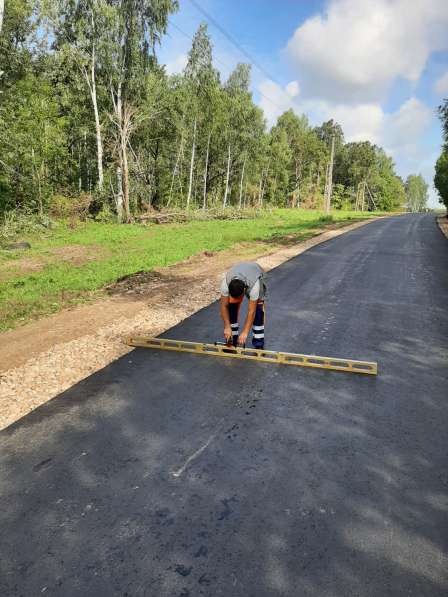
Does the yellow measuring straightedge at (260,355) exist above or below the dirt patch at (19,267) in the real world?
below

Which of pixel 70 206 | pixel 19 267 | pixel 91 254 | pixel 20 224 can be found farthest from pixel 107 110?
pixel 19 267

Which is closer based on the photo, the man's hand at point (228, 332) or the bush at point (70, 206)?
the man's hand at point (228, 332)

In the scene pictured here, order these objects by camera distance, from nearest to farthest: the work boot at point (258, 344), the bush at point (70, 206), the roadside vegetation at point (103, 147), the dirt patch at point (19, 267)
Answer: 1. the work boot at point (258, 344)
2. the dirt patch at point (19, 267)
3. the roadside vegetation at point (103, 147)
4. the bush at point (70, 206)

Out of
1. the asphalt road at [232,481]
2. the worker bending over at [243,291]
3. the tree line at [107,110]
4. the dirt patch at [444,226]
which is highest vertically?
the tree line at [107,110]

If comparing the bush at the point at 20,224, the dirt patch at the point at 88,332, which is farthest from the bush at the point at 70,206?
the dirt patch at the point at 88,332

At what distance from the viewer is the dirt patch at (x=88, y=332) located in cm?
553

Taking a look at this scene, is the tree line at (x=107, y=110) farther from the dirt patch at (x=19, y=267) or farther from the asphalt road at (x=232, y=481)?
the asphalt road at (x=232, y=481)

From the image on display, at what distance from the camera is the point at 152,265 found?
566 inches

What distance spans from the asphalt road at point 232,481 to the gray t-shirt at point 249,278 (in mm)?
1064

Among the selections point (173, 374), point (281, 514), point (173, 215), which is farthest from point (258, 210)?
point (281, 514)

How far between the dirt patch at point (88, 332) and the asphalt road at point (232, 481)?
0.40 metres

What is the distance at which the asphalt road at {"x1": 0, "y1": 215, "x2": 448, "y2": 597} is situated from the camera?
2.67 metres

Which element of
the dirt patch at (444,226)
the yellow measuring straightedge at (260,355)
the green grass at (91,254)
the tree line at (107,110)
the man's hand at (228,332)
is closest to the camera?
the yellow measuring straightedge at (260,355)

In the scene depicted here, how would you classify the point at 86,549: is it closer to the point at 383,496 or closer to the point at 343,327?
the point at 383,496
